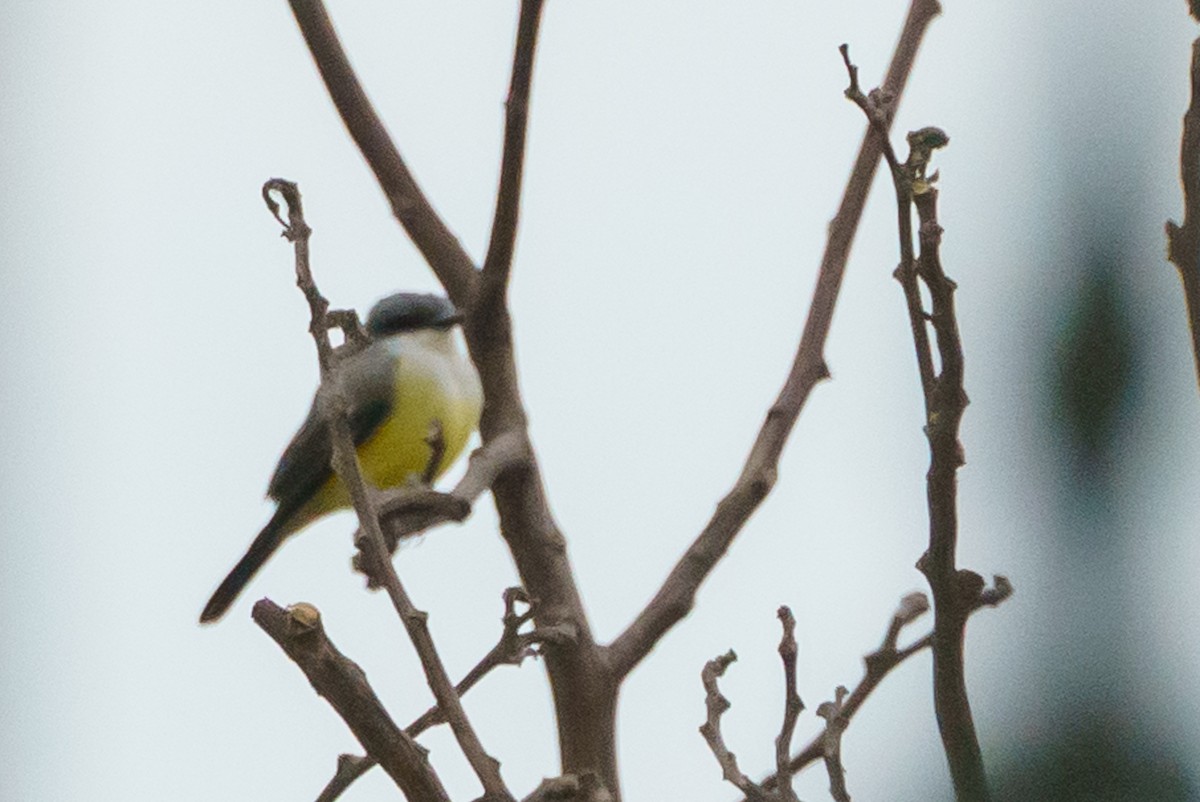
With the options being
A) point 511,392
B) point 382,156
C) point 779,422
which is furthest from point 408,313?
point 779,422

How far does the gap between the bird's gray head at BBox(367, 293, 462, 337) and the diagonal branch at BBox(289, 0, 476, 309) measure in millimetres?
1990

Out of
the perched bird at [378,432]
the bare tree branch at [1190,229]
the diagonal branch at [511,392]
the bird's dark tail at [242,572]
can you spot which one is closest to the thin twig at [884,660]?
the diagonal branch at [511,392]

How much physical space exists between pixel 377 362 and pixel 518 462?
2.11m

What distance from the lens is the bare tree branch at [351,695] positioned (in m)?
1.84

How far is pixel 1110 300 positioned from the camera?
1.16 m

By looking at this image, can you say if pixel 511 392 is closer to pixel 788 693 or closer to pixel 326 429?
pixel 788 693

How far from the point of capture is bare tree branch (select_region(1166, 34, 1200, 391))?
1367mm

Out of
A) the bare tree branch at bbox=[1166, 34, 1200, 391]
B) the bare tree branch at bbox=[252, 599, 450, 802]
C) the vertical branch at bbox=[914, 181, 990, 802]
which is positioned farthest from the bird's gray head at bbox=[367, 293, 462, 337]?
the bare tree branch at bbox=[1166, 34, 1200, 391]

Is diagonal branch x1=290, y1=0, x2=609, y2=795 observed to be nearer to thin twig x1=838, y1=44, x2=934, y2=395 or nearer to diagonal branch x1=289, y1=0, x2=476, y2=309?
diagonal branch x1=289, y1=0, x2=476, y2=309

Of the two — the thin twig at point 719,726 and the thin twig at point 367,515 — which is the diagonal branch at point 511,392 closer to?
the thin twig at point 719,726

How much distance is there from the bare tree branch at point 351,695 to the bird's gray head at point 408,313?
11.0 feet

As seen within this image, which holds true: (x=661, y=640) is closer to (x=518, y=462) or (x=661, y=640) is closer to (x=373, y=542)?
(x=518, y=462)

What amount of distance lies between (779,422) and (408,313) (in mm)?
2647

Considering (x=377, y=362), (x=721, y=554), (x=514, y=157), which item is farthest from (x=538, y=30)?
(x=377, y=362)
